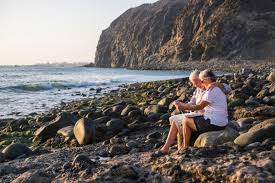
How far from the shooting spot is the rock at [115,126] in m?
10.0

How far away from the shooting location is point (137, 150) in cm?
743

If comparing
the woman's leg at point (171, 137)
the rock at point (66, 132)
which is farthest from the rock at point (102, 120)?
the woman's leg at point (171, 137)

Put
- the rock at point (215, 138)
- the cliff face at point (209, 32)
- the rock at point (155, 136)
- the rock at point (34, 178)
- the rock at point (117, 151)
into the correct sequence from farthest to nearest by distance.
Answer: the cliff face at point (209, 32), the rock at point (155, 136), the rock at point (117, 151), the rock at point (215, 138), the rock at point (34, 178)

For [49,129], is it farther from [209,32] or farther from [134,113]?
[209,32]

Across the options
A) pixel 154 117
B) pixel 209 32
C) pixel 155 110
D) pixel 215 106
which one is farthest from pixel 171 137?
pixel 209 32

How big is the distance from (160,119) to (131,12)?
13613 centimetres

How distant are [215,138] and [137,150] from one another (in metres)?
1.53

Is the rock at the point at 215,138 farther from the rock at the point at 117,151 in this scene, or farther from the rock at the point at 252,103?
the rock at the point at 252,103

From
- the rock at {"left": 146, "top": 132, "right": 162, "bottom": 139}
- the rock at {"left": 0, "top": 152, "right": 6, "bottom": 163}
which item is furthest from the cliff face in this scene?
the rock at {"left": 0, "top": 152, "right": 6, "bottom": 163}

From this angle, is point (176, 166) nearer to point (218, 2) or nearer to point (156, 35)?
point (218, 2)

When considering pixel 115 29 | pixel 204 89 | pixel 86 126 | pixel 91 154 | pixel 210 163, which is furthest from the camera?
pixel 115 29

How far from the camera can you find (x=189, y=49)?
263 feet

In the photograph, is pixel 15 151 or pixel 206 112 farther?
pixel 15 151

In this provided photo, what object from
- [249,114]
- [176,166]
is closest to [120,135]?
[249,114]
